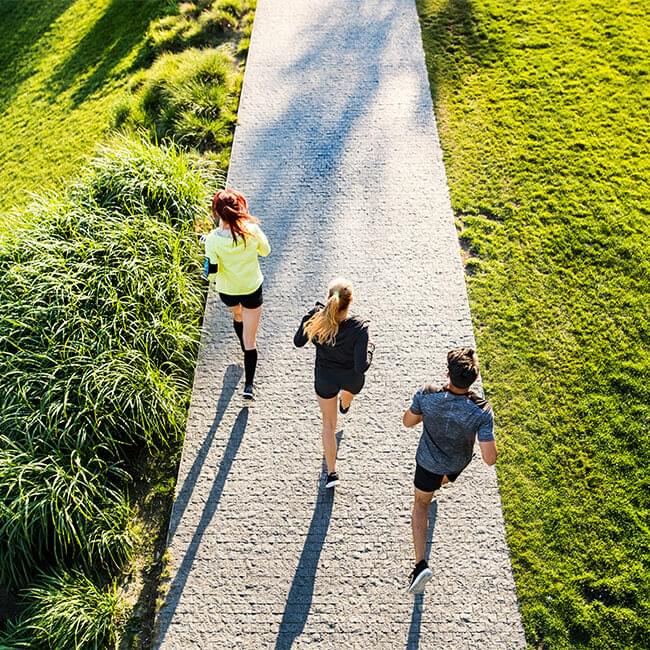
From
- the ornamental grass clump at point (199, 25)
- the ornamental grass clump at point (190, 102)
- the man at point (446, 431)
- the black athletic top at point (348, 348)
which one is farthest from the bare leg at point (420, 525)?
the ornamental grass clump at point (199, 25)

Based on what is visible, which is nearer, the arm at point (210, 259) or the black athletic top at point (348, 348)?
the black athletic top at point (348, 348)

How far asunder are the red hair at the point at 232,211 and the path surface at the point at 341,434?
143 cm

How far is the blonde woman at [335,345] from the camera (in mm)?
3867

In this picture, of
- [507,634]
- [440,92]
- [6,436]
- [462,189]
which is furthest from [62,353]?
[440,92]

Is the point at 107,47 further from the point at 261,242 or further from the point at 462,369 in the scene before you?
the point at 462,369

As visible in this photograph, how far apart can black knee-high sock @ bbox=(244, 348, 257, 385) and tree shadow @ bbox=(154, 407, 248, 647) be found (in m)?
0.28

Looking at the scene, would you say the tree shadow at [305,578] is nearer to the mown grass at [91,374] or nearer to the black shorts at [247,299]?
the mown grass at [91,374]

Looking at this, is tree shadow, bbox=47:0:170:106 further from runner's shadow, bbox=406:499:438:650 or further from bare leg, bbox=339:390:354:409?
runner's shadow, bbox=406:499:438:650

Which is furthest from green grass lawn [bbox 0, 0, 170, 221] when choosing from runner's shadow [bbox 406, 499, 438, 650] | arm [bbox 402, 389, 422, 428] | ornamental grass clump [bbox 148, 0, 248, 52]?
runner's shadow [bbox 406, 499, 438, 650]

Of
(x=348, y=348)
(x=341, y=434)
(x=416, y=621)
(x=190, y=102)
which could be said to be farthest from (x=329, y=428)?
(x=190, y=102)

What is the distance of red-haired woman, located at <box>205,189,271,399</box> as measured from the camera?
181 inches

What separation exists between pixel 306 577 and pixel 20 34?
13.2 m

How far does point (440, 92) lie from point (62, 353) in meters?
6.00

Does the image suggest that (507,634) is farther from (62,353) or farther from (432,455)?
(62,353)
